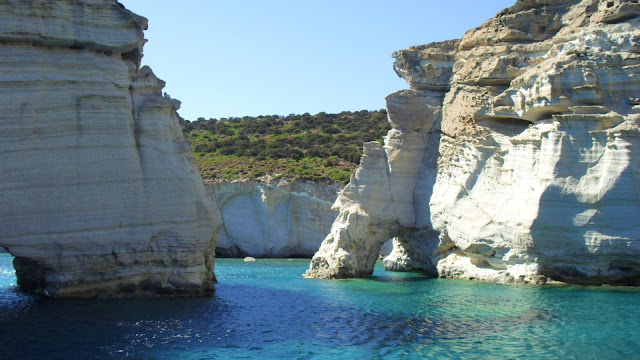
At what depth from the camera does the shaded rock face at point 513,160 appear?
70.8 ft

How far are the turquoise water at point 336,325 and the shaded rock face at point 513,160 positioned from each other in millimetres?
1940

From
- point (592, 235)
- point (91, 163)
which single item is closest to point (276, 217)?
point (592, 235)

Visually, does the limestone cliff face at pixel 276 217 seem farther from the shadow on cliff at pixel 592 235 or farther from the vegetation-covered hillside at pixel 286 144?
the shadow on cliff at pixel 592 235

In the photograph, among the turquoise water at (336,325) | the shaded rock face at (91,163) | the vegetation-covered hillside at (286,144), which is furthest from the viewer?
the vegetation-covered hillside at (286,144)

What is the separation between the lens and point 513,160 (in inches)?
969

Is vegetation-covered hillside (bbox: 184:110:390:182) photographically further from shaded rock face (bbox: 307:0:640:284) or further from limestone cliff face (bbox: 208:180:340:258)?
shaded rock face (bbox: 307:0:640:284)

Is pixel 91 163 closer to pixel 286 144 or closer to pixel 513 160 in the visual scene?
pixel 513 160

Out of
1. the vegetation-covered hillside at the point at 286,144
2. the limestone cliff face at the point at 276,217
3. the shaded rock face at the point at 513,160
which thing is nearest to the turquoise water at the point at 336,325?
the shaded rock face at the point at 513,160

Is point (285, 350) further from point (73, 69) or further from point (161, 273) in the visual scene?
point (73, 69)

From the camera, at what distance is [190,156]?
827 inches

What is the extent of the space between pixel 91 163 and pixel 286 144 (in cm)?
3980

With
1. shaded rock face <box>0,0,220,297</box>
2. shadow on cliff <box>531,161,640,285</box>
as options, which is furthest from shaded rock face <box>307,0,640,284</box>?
shaded rock face <box>0,0,220,297</box>

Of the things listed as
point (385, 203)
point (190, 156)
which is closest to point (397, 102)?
point (385, 203)

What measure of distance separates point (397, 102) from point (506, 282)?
9678 mm
